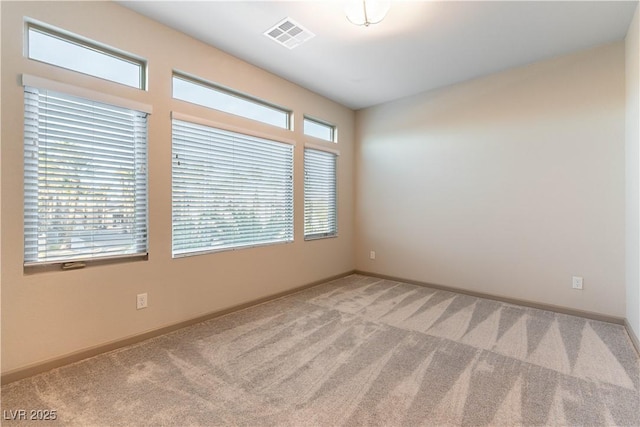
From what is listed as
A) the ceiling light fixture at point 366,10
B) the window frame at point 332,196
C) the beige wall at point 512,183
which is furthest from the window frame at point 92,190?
the beige wall at point 512,183

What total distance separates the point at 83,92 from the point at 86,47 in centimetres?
41

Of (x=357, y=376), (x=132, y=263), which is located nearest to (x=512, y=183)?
(x=357, y=376)

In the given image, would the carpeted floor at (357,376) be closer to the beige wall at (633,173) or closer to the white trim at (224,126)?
the beige wall at (633,173)

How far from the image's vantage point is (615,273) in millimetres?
2799

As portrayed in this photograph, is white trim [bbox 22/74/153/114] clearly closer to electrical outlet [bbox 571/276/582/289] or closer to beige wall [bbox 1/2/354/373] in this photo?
beige wall [bbox 1/2/354/373]

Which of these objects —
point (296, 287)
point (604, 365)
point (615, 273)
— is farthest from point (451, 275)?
point (296, 287)

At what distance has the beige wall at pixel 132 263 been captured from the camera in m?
1.84

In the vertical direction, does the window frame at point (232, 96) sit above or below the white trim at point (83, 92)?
above

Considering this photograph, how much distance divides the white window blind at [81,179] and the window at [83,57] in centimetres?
25

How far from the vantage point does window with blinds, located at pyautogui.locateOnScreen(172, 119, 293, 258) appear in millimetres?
2680

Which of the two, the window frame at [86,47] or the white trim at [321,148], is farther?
the white trim at [321,148]

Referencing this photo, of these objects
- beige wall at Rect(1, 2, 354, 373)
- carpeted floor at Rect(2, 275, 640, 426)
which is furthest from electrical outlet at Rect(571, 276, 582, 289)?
beige wall at Rect(1, 2, 354, 373)

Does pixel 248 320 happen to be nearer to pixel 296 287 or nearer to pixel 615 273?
pixel 296 287

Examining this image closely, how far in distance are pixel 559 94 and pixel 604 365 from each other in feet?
8.72
